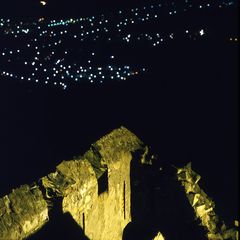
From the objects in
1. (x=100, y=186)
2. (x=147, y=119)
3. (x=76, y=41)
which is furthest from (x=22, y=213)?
(x=76, y=41)

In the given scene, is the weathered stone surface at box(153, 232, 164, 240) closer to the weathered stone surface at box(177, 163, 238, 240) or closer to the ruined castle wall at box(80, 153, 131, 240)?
the ruined castle wall at box(80, 153, 131, 240)

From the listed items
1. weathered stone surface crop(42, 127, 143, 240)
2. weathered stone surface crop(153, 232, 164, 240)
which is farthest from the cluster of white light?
weathered stone surface crop(153, 232, 164, 240)

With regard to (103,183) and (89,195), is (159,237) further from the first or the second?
(89,195)

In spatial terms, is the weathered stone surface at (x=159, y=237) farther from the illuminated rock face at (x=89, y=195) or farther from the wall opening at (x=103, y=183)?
the wall opening at (x=103, y=183)

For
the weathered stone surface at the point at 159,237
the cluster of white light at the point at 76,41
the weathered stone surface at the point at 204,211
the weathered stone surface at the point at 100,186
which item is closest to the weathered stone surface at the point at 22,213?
the weathered stone surface at the point at 100,186

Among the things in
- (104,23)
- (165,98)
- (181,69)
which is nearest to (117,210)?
(165,98)

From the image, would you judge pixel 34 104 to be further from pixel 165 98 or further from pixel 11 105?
pixel 165 98
